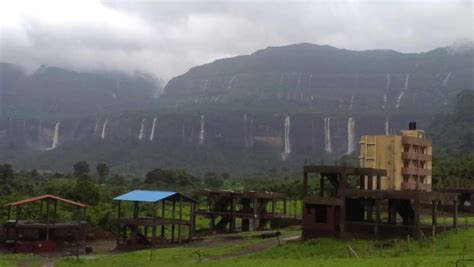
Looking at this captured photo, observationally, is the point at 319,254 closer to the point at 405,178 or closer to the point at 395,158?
the point at 395,158

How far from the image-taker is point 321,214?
38469 millimetres

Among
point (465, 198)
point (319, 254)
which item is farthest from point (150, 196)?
point (465, 198)

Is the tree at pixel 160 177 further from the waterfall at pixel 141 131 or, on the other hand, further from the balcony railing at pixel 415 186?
the waterfall at pixel 141 131

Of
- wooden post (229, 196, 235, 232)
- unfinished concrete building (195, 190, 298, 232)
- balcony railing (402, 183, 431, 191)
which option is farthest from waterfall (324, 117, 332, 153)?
balcony railing (402, 183, 431, 191)

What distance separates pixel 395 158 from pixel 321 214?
9.50 m

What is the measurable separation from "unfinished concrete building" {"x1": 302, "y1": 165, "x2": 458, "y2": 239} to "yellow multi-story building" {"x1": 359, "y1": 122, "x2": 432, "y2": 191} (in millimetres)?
3691

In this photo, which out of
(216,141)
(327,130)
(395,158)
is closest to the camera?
(395,158)

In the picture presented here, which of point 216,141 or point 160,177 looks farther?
point 216,141

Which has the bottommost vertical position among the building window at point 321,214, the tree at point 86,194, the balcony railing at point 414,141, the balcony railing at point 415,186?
the tree at point 86,194

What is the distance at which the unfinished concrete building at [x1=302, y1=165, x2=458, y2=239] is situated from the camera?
36.1 m

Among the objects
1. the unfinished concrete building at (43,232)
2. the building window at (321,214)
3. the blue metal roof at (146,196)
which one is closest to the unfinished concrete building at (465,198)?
the building window at (321,214)

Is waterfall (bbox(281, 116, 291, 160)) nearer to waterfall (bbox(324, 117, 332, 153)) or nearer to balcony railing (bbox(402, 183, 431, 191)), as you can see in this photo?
waterfall (bbox(324, 117, 332, 153))

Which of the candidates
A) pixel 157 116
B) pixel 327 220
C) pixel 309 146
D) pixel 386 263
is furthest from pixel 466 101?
pixel 386 263

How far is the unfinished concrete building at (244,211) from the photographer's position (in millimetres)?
51906
